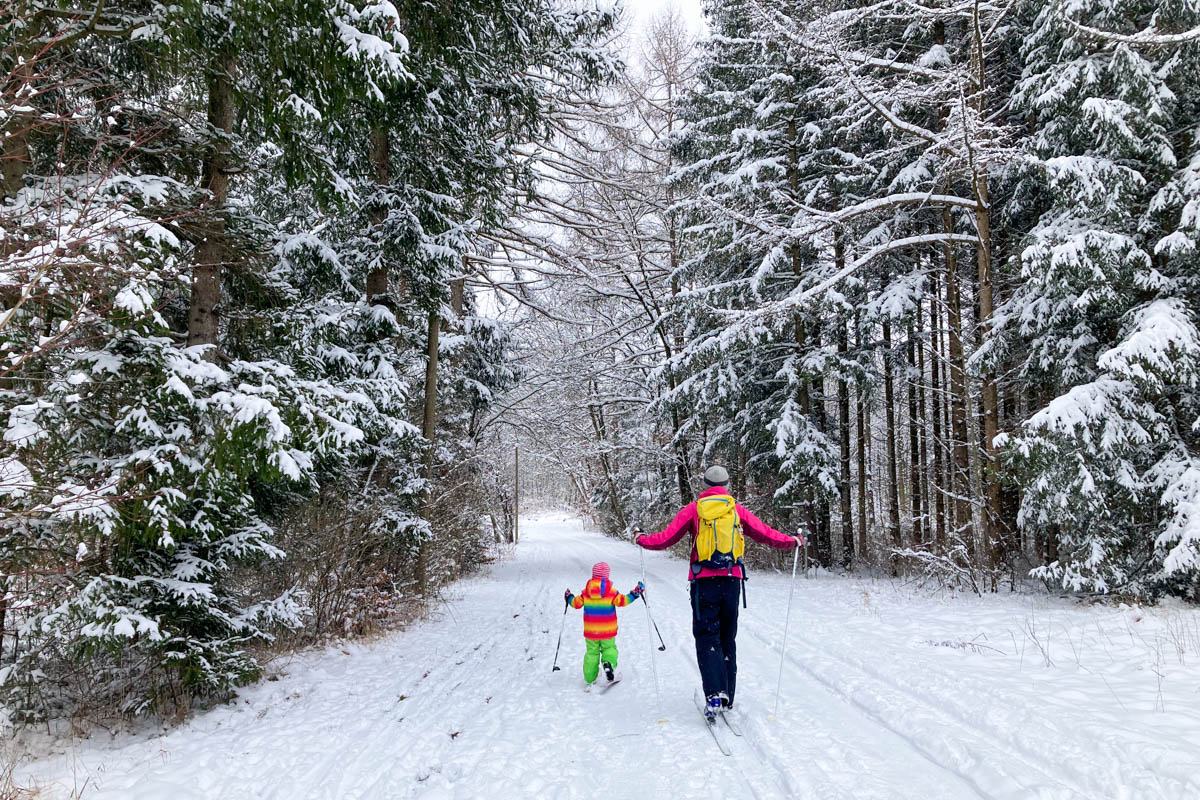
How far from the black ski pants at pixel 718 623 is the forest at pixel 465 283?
10.6ft

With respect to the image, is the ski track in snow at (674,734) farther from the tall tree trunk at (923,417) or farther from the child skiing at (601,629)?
the tall tree trunk at (923,417)

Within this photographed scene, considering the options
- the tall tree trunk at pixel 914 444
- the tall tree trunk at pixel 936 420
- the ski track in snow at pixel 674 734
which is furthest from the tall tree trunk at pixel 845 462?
the ski track in snow at pixel 674 734

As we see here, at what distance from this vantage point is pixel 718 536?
16.7 ft

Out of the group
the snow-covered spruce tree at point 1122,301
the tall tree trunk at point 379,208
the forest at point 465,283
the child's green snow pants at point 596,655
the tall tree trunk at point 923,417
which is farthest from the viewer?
the tall tree trunk at point 923,417

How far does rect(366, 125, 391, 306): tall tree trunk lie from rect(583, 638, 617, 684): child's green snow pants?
20.2ft

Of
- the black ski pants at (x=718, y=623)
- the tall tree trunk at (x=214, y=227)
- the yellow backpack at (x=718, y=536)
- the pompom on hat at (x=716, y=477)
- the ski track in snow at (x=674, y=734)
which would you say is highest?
the tall tree trunk at (x=214, y=227)

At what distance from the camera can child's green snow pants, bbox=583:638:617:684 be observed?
6.11m

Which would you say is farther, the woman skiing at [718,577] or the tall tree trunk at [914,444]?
the tall tree trunk at [914,444]

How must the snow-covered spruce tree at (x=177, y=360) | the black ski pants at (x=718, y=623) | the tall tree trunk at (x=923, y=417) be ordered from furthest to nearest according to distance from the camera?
the tall tree trunk at (x=923, y=417) → the black ski pants at (x=718, y=623) → the snow-covered spruce tree at (x=177, y=360)

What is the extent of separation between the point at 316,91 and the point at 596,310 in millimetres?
16209

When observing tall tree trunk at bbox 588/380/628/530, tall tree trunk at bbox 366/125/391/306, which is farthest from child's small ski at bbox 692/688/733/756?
tall tree trunk at bbox 588/380/628/530

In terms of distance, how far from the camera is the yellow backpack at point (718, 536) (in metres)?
5.08

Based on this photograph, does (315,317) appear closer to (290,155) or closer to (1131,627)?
(290,155)

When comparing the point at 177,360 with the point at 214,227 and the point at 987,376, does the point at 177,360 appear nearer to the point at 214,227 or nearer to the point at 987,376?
the point at 214,227
